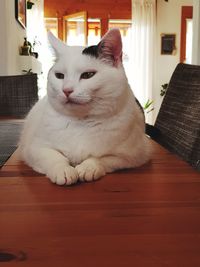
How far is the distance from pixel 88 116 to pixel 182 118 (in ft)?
1.93

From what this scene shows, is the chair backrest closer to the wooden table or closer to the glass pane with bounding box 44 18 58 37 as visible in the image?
the wooden table

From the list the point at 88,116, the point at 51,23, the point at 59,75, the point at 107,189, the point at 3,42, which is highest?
the point at 51,23

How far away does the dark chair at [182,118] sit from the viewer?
4.03 feet

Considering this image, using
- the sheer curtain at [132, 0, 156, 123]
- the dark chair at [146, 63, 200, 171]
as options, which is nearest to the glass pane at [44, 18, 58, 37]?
the sheer curtain at [132, 0, 156, 123]

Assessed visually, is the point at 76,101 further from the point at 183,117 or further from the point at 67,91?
the point at 183,117

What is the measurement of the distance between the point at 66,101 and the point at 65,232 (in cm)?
41

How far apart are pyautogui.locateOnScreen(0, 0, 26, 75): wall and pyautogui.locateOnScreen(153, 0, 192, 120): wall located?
285 cm

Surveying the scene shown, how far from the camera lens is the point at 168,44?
5.95 metres

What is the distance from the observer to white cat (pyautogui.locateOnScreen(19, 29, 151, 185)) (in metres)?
0.84

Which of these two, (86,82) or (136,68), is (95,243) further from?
Answer: (136,68)

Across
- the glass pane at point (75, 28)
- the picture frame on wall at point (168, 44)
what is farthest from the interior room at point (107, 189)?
the picture frame on wall at point (168, 44)

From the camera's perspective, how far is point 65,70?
2.81 feet

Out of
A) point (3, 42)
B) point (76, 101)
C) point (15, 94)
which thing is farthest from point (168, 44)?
point (76, 101)

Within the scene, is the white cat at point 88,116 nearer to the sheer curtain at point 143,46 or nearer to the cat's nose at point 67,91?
the cat's nose at point 67,91
